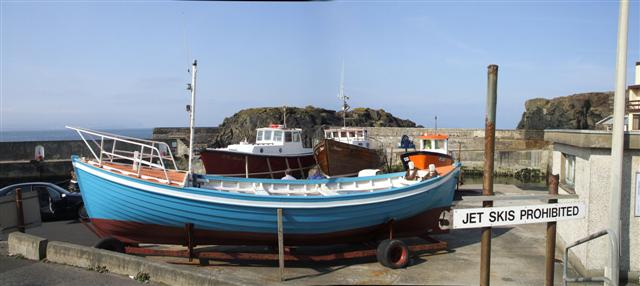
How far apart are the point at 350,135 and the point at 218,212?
1754cm

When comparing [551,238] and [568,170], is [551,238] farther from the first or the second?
[568,170]

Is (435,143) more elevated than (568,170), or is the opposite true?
(435,143)

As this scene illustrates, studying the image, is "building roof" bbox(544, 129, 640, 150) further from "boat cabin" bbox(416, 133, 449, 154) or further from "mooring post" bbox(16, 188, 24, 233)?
"mooring post" bbox(16, 188, 24, 233)

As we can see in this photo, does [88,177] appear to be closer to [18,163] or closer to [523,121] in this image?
[18,163]

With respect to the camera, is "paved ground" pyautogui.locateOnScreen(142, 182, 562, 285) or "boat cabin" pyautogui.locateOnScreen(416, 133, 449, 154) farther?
"boat cabin" pyautogui.locateOnScreen(416, 133, 449, 154)

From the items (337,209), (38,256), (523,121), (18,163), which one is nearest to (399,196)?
(337,209)

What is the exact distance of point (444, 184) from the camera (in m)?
11.9

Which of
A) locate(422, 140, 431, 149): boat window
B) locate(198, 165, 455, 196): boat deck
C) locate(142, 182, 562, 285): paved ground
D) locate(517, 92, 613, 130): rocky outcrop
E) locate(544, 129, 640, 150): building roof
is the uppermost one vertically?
locate(517, 92, 613, 130): rocky outcrop

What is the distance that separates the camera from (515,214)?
19.4 feet

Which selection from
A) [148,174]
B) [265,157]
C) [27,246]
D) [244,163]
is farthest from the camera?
[265,157]

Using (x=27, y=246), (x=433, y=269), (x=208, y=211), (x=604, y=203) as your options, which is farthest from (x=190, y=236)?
(x=604, y=203)

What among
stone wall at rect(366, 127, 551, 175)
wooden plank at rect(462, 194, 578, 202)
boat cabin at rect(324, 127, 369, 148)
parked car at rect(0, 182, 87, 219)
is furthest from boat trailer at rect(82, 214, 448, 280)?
stone wall at rect(366, 127, 551, 175)

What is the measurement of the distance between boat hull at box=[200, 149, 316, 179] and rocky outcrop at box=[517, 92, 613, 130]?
122 feet

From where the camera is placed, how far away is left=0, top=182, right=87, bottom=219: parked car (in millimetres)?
14438
